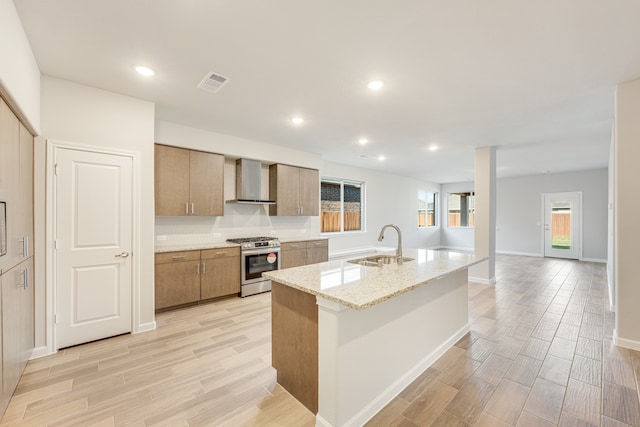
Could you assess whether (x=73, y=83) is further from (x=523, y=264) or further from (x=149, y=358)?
(x=523, y=264)

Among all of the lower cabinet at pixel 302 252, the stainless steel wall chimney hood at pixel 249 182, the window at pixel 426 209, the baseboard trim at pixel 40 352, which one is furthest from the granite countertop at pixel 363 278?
the window at pixel 426 209

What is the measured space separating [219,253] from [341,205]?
3.80 metres

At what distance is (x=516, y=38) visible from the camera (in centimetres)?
203

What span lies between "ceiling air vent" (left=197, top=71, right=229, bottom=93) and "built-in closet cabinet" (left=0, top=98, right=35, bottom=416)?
1435mm

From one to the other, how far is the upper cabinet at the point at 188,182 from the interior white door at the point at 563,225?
951 centimetres

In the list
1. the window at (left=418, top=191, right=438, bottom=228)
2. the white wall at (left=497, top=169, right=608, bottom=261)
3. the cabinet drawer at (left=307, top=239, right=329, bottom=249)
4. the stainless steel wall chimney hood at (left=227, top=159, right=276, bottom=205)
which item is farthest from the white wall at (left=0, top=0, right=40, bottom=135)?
the white wall at (left=497, top=169, right=608, bottom=261)

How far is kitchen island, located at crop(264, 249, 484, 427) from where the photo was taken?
1639mm

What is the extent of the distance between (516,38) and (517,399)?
8.63 ft

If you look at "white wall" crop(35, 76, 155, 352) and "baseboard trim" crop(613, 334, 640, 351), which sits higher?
"white wall" crop(35, 76, 155, 352)

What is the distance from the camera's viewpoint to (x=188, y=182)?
4066 mm

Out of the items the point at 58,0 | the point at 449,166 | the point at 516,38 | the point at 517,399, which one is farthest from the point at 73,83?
the point at 449,166

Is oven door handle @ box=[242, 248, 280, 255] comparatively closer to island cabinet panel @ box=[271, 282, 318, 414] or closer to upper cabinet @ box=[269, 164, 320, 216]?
upper cabinet @ box=[269, 164, 320, 216]

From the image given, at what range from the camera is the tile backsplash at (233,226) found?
4.24 m

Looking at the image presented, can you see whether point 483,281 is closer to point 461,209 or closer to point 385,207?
point 385,207
